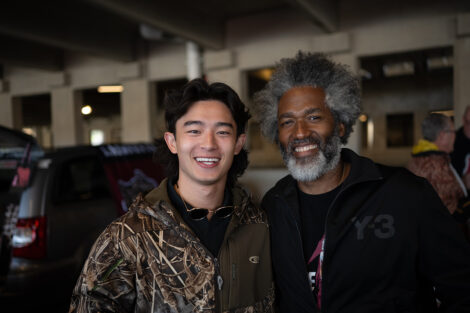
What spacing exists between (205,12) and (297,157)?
9.41 meters

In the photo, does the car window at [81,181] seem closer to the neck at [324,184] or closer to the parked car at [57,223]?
the parked car at [57,223]

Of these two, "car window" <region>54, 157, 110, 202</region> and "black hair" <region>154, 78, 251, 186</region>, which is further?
"car window" <region>54, 157, 110, 202</region>

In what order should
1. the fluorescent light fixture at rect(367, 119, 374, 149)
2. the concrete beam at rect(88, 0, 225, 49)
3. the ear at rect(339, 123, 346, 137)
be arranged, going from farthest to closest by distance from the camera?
the fluorescent light fixture at rect(367, 119, 374, 149), the concrete beam at rect(88, 0, 225, 49), the ear at rect(339, 123, 346, 137)

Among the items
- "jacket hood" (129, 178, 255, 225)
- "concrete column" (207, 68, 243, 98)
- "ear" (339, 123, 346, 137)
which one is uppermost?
"concrete column" (207, 68, 243, 98)

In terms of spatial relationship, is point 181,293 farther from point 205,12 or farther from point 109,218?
point 205,12

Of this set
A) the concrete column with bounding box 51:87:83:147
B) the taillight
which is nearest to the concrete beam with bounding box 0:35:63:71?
the concrete column with bounding box 51:87:83:147

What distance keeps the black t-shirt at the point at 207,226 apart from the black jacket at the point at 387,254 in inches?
14.0

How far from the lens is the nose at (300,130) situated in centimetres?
207

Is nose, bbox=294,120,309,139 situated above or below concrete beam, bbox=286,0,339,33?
below

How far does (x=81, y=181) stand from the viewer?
15.0ft

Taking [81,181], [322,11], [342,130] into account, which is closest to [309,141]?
[342,130]

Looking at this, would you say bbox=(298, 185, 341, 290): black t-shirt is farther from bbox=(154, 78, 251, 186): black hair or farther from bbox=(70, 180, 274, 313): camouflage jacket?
bbox=(154, 78, 251, 186): black hair

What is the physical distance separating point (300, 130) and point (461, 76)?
839 cm

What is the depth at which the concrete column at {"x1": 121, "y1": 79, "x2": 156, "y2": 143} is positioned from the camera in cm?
1229
